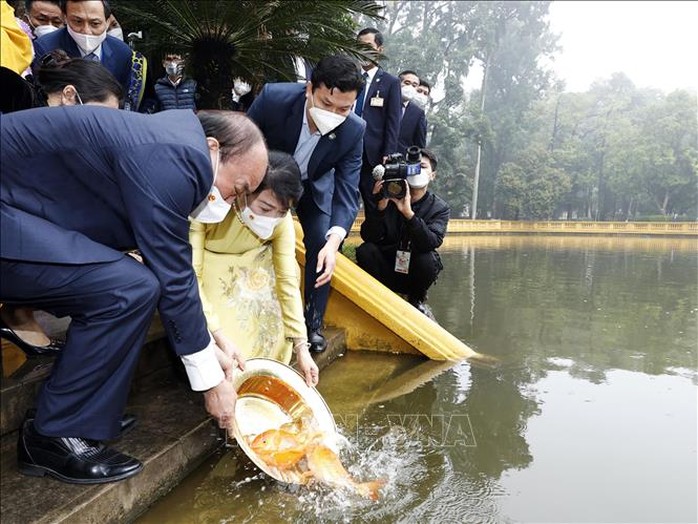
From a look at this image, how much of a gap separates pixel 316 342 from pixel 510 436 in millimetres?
1140

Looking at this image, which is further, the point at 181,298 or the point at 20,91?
the point at 20,91

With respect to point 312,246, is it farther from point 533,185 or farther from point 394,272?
point 533,185

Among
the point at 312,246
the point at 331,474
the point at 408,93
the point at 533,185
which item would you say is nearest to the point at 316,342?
the point at 312,246

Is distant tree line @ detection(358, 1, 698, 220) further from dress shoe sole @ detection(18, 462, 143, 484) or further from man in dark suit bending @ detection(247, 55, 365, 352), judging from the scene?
dress shoe sole @ detection(18, 462, 143, 484)

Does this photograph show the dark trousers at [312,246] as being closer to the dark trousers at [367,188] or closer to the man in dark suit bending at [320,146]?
the man in dark suit bending at [320,146]

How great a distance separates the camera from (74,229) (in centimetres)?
147

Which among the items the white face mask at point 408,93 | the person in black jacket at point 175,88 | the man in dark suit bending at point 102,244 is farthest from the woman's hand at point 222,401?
the white face mask at point 408,93

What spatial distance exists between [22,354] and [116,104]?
1.01 m

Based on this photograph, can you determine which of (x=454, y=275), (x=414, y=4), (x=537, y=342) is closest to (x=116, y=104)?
(x=537, y=342)

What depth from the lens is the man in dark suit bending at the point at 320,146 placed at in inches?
96.6

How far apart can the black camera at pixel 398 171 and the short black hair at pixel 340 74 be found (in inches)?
42.4

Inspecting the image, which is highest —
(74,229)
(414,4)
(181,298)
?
(414,4)

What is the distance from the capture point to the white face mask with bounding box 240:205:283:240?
6.84 ft

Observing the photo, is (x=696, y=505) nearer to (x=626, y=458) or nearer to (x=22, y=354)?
(x=626, y=458)
